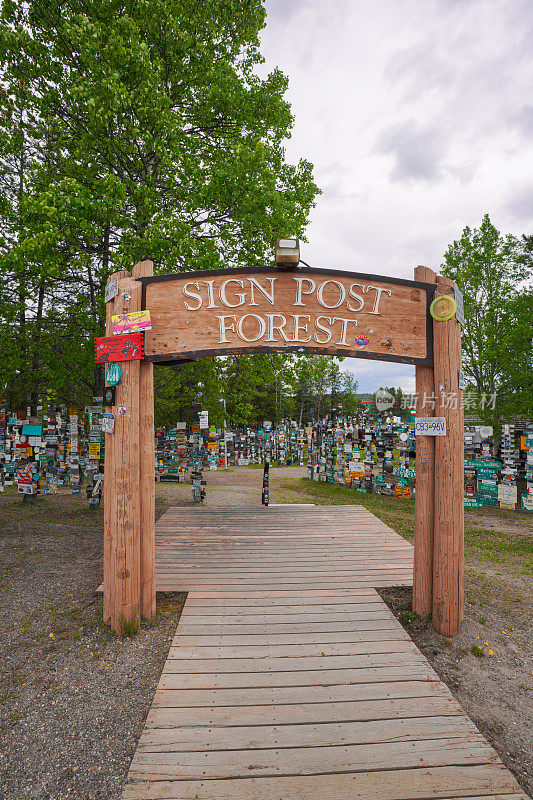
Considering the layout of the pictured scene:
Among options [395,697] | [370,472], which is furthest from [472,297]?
[395,697]

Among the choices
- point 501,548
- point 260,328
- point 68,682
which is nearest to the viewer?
point 68,682

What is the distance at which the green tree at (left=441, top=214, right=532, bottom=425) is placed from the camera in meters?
14.9

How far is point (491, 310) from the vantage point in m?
15.7

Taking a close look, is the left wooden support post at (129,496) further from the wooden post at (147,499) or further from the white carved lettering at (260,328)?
the white carved lettering at (260,328)

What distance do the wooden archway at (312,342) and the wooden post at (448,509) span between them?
1 centimetres

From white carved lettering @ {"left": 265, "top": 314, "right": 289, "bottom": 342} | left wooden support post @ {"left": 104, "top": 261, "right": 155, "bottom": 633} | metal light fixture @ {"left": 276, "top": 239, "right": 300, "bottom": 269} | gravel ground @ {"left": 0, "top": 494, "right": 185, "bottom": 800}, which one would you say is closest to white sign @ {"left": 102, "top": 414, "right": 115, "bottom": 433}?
left wooden support post @ {"left": 104, "top": 261, "right": 155, "bottom": 633}

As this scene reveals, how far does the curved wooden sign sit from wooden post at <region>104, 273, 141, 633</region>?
53cm

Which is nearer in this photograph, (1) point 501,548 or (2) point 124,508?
(2) point 124,508

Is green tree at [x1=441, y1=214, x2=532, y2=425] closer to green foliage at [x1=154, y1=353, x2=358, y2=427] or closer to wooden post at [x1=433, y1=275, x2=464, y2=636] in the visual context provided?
green foliage at [x1=154, y1=353, x2=358, y2=427]

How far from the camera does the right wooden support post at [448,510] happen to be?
161 inches

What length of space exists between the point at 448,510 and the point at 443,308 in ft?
7.27

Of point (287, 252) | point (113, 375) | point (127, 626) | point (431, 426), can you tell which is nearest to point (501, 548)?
point (431, 426)

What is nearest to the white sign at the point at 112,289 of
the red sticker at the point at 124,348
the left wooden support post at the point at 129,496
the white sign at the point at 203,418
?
the left wooden support post at the point at 129,496

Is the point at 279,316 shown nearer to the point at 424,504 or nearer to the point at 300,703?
the point at 424,504
